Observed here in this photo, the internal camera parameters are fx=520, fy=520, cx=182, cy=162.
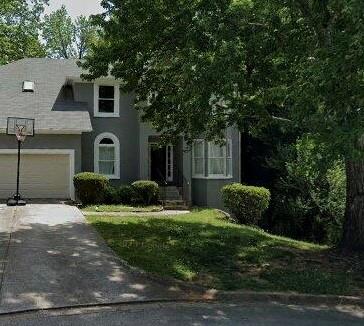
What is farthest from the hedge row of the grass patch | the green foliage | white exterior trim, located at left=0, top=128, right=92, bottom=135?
the green foliage

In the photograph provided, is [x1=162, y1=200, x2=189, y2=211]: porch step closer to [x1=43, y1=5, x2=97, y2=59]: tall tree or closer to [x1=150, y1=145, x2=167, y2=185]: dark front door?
[x1=150, y1=145, x2=167, y2=185]: dark front door

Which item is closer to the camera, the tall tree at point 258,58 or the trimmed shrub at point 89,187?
the tall tree at point 258,58

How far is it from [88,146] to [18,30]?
10.4 m

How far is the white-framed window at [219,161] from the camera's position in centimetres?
2495

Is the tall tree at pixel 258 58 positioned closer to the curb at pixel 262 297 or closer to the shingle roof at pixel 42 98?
the curb at pixel 262 297

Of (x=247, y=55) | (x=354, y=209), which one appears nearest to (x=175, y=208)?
(x=354, y=209)

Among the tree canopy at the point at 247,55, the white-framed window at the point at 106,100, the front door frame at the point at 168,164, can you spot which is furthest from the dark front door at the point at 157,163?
the tree canopy at the point at 247,55

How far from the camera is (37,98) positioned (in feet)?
83.4

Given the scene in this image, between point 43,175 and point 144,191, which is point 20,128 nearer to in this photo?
point 43,175

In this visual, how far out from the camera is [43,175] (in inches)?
952

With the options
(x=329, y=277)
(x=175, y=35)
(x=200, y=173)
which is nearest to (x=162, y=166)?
(x=200, y=173)

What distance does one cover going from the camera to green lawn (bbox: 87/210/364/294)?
9986 millimetres

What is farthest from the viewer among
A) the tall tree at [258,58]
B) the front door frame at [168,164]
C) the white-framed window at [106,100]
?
the front door frame at [168,164]

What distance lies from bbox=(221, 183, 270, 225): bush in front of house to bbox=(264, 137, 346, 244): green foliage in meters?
1.99
